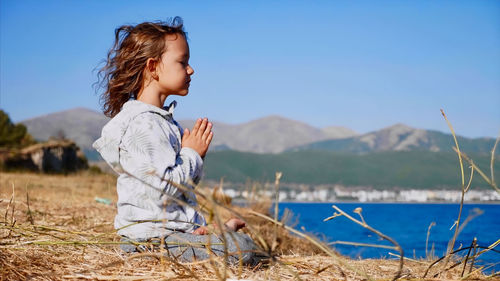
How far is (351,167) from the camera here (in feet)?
325

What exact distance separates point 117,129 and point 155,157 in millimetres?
359

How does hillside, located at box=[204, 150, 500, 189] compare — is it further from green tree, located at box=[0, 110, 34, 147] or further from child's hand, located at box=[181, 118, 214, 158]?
child's hand, located at box=[181, 118, 214, 158]

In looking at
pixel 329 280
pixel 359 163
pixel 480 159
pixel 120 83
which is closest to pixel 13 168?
pixel 120 83

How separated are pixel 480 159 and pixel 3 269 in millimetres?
82735

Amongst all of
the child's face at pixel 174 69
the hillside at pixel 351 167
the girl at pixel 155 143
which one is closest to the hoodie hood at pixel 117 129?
the girl at pixel 155 143

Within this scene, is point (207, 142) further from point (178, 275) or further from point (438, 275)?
point (438, 275)

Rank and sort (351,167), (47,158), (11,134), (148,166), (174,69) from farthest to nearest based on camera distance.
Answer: (351,167) → (11,134) → (47,158) → (174,69) → (148,166)

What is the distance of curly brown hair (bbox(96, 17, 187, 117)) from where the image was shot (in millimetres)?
2840

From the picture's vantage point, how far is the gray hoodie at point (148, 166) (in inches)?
96.5

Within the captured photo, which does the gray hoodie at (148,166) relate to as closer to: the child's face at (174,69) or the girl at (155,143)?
the girl at (155,143)

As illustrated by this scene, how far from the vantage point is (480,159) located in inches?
3002

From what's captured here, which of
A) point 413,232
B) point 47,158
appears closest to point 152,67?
point 47,158

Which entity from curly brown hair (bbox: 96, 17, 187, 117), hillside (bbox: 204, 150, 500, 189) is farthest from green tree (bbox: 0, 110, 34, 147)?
hillside (bbox: 204, 150, 500, 189)

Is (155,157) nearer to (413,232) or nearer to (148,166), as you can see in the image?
(148,166)
